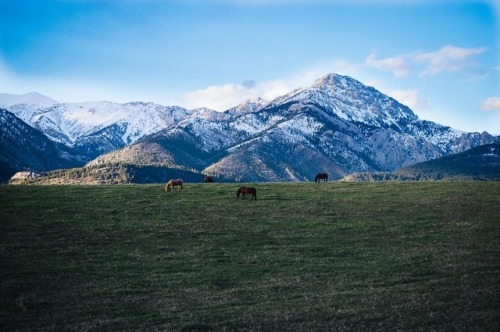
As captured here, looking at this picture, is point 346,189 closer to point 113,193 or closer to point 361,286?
point 113,193

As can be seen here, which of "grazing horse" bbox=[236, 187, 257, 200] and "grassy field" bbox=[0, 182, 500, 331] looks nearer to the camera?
"grassy field" bbox=[0, 182, 500, 331]

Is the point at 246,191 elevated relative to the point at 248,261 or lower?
elevated

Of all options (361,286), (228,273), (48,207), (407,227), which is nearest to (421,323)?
(361,286)

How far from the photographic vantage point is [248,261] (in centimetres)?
3206

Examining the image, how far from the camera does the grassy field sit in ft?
71.4

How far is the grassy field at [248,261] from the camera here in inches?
857

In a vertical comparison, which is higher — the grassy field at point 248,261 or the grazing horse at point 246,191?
the grazing horse at point 246,191

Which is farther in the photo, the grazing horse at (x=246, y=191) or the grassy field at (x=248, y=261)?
the grazing horse at (x=246, y=191)

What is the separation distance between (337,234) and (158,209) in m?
19.5

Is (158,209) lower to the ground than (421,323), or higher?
higher

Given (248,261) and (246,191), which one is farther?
(246,191)

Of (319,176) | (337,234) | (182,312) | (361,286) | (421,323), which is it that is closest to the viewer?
(421,323)

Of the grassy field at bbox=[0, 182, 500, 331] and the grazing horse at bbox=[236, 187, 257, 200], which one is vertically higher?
the grazing horse at bbox=[236, 187, 257, 200]

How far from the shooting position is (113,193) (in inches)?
2216
